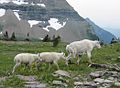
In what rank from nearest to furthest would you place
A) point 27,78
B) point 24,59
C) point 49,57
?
point 27,78, point 24,59, point 49,57

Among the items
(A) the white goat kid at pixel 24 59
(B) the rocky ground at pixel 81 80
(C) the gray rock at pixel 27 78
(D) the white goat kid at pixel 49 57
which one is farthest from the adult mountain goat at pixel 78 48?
(C) the gray rock at pixel 27 78

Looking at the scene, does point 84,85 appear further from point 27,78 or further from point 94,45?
point 94,45

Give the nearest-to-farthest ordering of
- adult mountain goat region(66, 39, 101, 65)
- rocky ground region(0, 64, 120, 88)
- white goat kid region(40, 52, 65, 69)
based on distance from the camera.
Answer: rocky ground region(0, 64, 120, 88) < white goat kid region(40, 52, 65, 69) < adult mountain goat region(66, 39, 101, 65)

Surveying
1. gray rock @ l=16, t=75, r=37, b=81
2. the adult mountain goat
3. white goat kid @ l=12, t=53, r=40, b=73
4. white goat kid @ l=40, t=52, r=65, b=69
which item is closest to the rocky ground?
gray rock @ l=16, t=75, r=37, b=81

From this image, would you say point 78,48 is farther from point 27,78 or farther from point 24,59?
point 27,78

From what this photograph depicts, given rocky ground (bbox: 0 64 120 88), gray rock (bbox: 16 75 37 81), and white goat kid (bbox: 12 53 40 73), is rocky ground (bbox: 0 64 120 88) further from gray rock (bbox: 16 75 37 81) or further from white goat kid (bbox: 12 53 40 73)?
white goat kid (bbox: 12 53 40 73)

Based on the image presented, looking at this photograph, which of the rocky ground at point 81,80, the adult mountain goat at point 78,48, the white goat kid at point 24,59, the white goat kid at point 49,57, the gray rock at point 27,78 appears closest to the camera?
the rocky ground at point 81,80

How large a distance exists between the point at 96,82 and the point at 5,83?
4.88 meters

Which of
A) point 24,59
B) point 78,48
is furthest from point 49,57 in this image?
point 78,48

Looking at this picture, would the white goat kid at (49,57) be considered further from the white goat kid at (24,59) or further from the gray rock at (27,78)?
the gray rock at (27,78)

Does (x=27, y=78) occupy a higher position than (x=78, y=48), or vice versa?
(x=78, y=48)

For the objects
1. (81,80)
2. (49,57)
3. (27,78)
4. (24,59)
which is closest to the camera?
(81,80)

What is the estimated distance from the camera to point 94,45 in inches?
1205

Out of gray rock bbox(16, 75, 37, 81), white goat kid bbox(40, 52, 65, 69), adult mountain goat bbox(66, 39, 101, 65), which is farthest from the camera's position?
adult mountain goat bbox(66, 39, 101, 65)
